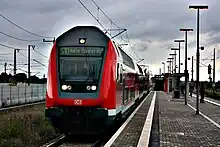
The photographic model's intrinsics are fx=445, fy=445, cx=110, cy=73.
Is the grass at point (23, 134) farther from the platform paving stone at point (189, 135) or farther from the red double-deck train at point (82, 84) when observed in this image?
the platform paving stone at point (189, 135)

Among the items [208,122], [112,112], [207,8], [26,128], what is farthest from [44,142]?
[207,8]

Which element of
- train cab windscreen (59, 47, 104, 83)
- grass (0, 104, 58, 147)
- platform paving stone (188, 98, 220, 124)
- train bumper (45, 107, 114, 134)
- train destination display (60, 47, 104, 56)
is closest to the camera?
grass (0, 104, 58, 147)

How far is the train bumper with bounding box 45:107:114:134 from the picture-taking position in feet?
48.4

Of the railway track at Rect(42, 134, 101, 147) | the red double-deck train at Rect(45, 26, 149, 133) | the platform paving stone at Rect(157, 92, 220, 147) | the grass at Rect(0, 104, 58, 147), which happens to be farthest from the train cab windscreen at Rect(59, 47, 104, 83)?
the platform paving stone at Rect(157, 92, 220, 147)

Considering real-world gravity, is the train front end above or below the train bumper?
above

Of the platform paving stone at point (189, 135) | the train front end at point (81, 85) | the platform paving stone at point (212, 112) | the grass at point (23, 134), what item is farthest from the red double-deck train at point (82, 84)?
the platform paving stone at point (212, 112)

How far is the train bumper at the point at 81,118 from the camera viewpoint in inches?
581

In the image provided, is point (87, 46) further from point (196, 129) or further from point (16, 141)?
point (196, 129)

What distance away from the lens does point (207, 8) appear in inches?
1144

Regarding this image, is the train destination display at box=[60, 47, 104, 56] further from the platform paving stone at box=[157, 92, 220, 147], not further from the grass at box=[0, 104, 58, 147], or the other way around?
the platform paving stone at box=[157, 92, 220, 147]

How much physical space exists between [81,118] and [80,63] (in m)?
1.90

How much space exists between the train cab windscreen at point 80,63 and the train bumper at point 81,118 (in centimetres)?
103

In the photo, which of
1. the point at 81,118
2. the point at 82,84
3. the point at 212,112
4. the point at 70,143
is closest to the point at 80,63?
the point at 82,84

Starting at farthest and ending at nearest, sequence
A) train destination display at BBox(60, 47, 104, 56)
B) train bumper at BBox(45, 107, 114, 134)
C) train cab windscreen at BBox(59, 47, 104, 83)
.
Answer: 1. train destination display at BBox(60, 47, 104, 56)
2. train cab windscreen at BBox(59, 47, 104, 83)
3. train bumper at BBox(45, 107, 114, 134)
